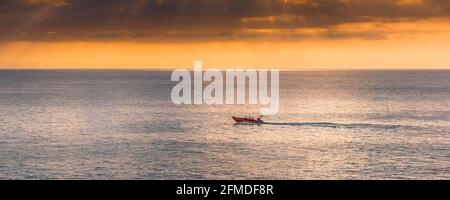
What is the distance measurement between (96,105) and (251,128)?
228 ft

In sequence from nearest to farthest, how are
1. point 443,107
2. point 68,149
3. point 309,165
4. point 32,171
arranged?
point 32,171, point 309,165, point 68,149, point 443,107

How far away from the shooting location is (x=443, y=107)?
15750 centimetres

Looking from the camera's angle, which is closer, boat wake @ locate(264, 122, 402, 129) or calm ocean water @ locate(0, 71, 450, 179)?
calm ocean water @ locate(0, 71, 450, 179)

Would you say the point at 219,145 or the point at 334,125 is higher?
the point at 334,125

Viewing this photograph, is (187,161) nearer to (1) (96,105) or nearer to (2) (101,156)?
(2) (101,156)

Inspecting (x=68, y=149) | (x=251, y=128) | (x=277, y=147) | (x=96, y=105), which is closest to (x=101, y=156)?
(x=68, y=149)

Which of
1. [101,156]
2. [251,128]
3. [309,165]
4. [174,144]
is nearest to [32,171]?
[101,156]

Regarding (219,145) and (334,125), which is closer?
(219,145)

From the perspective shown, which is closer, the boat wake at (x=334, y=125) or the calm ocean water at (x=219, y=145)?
the calm ocean water at (x=219, y=145)
